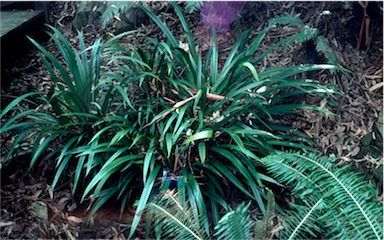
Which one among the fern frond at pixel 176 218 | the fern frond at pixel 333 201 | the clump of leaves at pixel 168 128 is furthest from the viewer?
the clump of leaves at pixel 168 128

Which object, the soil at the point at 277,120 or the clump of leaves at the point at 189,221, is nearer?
the clump of leaves at the point at 189,221

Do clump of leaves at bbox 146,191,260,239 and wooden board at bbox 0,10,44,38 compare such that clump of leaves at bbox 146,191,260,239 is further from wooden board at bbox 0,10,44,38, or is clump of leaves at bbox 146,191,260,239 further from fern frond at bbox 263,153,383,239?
wooden board at bbox 0,10,44,38

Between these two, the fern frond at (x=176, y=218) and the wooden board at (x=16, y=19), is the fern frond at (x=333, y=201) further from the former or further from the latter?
the wooden board at (x=16, y=19)

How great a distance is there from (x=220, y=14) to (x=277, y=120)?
906 mm

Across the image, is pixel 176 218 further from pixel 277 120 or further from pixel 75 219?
pixel 277 120

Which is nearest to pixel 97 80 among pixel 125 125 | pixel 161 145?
pixel 125 125

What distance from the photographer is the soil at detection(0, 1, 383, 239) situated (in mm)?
2443

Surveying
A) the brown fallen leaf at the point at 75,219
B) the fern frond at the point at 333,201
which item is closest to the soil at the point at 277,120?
the brown fallen leaf at the point at 75,219

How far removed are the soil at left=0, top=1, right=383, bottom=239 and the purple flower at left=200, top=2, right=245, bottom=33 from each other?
54 millimetres

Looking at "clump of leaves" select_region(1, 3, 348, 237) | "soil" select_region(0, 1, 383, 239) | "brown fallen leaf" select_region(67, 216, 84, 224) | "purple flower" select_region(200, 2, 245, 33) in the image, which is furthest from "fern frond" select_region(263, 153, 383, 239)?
"purple flower" select_region(200, 2, 245, 33)

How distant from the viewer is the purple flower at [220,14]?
3.07 meters

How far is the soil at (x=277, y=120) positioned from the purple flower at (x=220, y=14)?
0.18ft


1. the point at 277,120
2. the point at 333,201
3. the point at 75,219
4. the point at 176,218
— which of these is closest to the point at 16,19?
the point at 75,219

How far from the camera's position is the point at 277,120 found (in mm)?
2715
